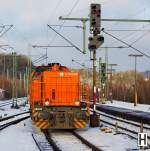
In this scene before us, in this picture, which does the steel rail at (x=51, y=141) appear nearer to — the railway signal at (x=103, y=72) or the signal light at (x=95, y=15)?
the signal light at (x=95, y=15)

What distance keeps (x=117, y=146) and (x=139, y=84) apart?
6377 cm

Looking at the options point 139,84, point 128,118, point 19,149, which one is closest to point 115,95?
point 139,84

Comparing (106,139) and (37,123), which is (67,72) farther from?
(106,139)

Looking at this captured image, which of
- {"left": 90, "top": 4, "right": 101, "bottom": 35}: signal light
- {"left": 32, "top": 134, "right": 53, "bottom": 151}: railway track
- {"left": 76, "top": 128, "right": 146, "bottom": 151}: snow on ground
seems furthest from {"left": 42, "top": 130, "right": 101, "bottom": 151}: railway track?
{"left": 90, "top": 4, "right": 101, "bottom": 35}: signal light

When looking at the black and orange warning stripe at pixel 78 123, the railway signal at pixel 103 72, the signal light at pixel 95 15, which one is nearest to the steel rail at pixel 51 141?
the black and orange warning stripe at pixel 78 123

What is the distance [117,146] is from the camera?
17.1m

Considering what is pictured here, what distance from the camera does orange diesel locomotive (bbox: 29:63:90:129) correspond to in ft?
75.3

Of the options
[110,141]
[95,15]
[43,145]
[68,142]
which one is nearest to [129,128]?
[95,15]

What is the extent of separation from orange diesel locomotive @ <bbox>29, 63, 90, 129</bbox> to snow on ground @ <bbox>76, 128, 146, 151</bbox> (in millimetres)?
1049

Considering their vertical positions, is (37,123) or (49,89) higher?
(49,89)

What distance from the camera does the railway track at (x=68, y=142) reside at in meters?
17.0

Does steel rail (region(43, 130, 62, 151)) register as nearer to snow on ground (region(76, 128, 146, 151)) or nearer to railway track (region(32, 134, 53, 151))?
railway track (region(32, 134, 53, 151))

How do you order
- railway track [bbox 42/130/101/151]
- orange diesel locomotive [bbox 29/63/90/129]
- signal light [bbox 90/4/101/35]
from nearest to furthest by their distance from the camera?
1. railway track [bbox 42/130/101/151]
2. orange diesel locomotive [bbox 29/63/90/129]
3. signal light [bbox 90/4/101/35]

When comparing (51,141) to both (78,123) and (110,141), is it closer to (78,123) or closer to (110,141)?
(110,141)
